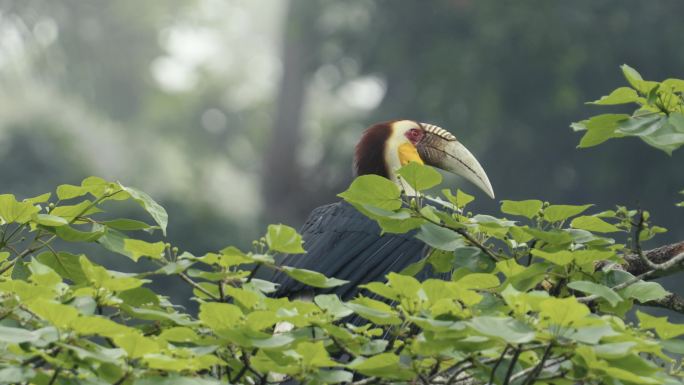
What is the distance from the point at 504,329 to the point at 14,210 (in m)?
0.82

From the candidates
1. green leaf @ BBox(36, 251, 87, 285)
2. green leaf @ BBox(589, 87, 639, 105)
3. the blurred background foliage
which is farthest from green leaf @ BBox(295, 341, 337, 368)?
the blurred background foliage

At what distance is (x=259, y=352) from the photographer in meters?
1.75

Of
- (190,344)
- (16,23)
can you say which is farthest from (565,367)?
(16,23)

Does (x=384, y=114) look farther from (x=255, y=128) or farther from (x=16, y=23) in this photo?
(x=255, y=128)

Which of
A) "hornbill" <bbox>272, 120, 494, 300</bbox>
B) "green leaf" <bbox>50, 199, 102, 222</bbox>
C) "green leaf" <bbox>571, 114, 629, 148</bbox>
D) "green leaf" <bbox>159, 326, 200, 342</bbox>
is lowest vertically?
"green leaf" <bbox>159, 326, 200, 342</bbox>

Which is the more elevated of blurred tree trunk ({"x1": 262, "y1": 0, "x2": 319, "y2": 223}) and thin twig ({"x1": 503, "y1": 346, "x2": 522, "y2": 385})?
blurred tree trunk ({"x1": 262, "y1": 0, "x2": 319, "y2": 223})

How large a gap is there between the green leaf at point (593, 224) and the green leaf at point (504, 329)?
18.4 inches

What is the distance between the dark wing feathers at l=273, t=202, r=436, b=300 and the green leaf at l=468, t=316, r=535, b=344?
1.87 m

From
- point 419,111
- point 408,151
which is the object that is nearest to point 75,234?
point 408,151

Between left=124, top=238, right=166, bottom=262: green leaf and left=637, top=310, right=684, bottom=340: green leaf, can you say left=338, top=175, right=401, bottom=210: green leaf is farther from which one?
left=637, top=310, right=684, bottom=340: green leaf

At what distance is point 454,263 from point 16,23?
57.4 ft

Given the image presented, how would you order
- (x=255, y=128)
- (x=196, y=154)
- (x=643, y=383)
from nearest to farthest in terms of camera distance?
(x=643, y=383) → (x=196, y=154) → (x=255, y=128)

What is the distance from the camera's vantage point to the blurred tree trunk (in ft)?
51.1

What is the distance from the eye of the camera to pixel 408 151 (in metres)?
4.41
